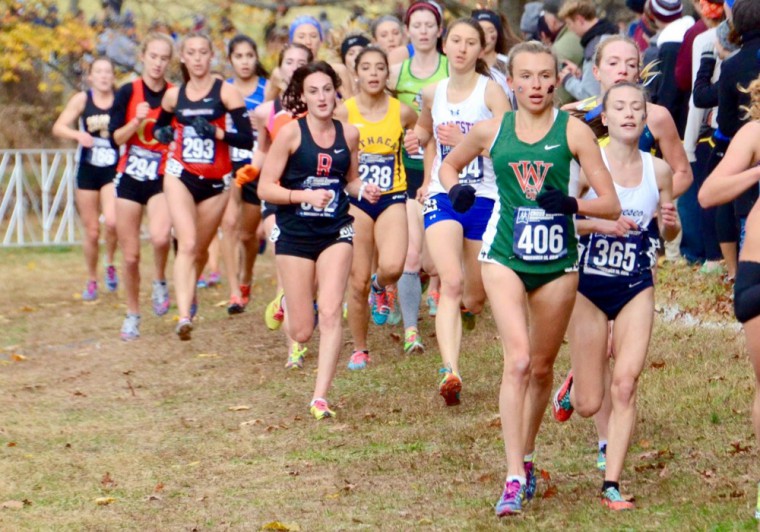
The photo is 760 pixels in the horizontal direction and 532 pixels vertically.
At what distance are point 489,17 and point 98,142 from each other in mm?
4614

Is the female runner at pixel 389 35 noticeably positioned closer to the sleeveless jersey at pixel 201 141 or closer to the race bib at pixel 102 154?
the sleeveless jersey at pixel 201 141

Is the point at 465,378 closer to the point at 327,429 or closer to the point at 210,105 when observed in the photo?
the point at 327,429

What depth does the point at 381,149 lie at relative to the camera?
33.3 ft

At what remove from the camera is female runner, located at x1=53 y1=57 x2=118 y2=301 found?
46.9 ft

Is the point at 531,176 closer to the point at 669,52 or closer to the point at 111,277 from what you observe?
the point at 669,52

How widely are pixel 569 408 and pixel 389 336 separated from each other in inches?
169

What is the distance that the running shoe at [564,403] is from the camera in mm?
7516

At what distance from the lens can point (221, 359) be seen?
37.8ft

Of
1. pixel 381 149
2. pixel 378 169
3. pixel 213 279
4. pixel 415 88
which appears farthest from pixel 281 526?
pixel 213 279

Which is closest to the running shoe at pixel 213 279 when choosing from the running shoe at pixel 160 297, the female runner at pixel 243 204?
the female runner at pixel 243 204

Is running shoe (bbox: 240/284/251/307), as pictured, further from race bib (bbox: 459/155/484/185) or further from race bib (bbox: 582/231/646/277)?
race bib (bbox: 582/231/646/277)

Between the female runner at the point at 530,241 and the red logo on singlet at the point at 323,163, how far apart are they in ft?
8.32

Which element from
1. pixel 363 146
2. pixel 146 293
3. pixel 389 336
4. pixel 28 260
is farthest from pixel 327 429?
pixel 28 260

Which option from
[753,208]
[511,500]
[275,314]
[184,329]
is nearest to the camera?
[753,208]
